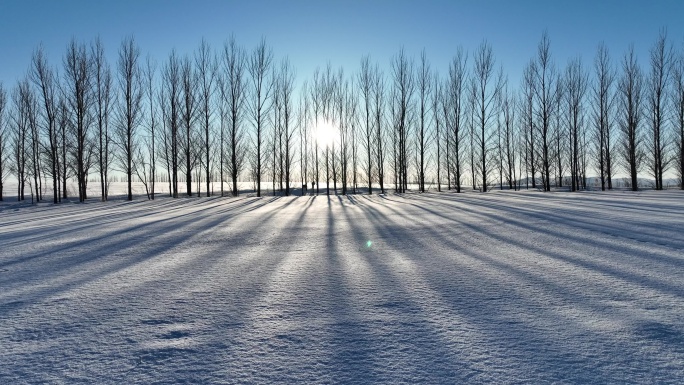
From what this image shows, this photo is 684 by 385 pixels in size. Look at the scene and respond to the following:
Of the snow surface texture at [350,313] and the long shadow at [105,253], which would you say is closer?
the snow surface texture at [350,313]

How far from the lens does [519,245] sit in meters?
3.45

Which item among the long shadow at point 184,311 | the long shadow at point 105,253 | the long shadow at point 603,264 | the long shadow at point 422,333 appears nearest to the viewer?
the long shadow at point 422,333

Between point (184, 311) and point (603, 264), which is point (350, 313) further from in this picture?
point (603, 264)

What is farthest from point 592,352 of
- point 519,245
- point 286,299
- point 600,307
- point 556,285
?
point 519,245

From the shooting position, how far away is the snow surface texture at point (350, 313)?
4.04ft

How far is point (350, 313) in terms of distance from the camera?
1743 mm

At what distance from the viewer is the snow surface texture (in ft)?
4.04

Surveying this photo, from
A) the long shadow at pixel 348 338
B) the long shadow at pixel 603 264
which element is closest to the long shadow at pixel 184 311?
the long shadow at pixel 348 338

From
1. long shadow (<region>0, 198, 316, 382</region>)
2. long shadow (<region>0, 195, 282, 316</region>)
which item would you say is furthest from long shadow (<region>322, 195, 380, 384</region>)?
long shadow (<region>0, 195, 282, 316</region>)

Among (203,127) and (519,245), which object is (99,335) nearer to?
(519,245)

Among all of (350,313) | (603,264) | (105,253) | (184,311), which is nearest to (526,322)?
(350,313)

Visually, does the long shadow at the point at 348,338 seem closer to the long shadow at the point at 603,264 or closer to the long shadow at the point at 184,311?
the long shadow at the point at 184,311

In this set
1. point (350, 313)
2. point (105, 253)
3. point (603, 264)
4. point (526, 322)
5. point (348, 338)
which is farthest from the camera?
point (105, 253)

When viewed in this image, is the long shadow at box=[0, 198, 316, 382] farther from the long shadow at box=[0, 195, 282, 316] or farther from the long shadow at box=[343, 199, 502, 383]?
the long shadow at box=[343, 199, 502, 383]
